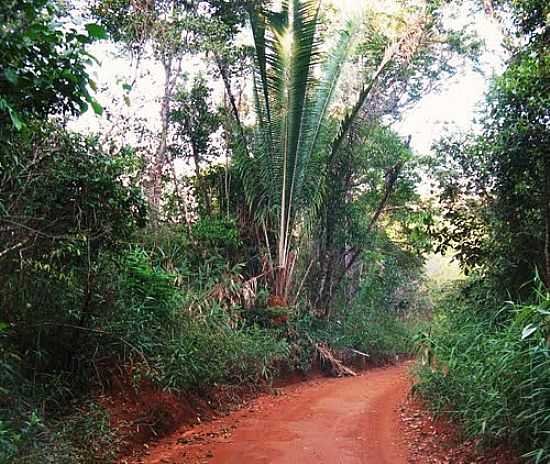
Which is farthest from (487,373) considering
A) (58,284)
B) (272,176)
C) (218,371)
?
(272,176)

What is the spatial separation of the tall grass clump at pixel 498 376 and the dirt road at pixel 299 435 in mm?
867

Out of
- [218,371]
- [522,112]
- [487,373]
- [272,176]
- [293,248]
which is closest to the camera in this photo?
[487,373]

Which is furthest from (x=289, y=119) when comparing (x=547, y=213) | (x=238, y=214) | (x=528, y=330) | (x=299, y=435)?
(x=528, y=330)

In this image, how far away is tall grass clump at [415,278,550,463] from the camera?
13.7 feet

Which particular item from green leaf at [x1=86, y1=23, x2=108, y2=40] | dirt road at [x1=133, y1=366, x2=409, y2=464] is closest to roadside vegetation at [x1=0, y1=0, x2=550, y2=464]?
green leaf at [x1=86, y1=23, x2=108, y2=40]

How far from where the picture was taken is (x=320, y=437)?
617 centimetres

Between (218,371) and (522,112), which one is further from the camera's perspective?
(218,371)

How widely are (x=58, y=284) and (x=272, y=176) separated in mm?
6017

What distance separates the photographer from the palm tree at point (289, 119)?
32.6 ft

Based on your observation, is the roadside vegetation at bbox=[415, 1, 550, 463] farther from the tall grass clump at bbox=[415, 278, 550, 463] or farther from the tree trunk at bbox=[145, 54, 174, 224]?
the tree trunk at bbox=[145, 54, 174, 224]

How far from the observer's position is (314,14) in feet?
32.1

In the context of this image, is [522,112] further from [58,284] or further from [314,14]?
[58,284]

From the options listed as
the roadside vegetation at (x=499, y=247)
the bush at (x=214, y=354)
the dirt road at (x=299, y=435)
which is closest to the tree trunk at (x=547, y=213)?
the roadside vegetation at (x=499, y=247)

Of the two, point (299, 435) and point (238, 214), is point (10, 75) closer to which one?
point (299, 435)
